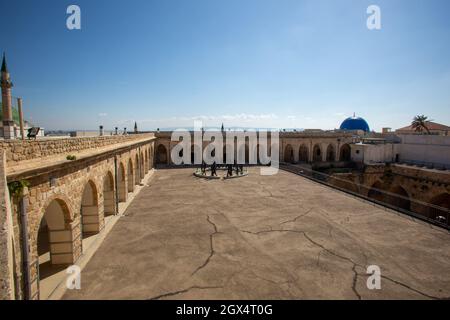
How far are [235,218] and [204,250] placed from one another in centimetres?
385

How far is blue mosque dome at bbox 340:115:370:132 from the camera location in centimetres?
5041

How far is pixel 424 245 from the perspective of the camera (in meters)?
10.4

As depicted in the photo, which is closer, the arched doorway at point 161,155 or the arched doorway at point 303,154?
the arched doorway at point 161,155

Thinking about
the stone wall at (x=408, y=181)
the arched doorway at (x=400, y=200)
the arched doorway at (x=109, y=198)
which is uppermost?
the arched doorway at (x=109, y=198)

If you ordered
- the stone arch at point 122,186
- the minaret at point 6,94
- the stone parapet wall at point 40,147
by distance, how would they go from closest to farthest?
the stone parapet wall at point 40,147
the minaret at point 6,94
the stone arch at point 122,186

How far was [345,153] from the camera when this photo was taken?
41500mm

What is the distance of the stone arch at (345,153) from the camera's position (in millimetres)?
40688

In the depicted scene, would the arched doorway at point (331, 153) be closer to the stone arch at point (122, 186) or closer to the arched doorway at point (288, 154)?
the arched doorway at point (288, 154)

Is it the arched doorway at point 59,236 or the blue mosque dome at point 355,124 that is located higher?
the blue mosque dome at point 355,124

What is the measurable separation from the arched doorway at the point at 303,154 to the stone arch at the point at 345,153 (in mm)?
5464

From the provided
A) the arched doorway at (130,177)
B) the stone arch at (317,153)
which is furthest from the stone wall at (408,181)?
the arched doorway at (130,177)

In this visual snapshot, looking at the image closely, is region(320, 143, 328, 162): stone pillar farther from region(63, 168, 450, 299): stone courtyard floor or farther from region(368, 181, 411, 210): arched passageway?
region(63, 168, 450, 299): stone courtyard floor

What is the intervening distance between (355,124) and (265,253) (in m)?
48.5
